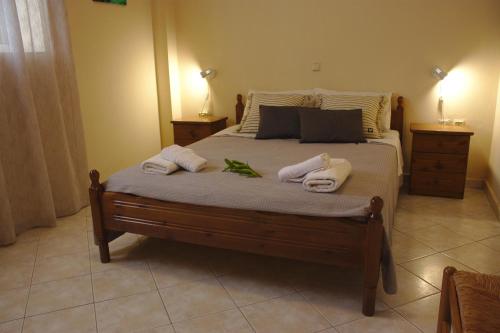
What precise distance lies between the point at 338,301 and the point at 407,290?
0.40 m

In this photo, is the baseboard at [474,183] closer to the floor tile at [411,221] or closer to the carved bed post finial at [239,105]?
the floor tile at [411,221]

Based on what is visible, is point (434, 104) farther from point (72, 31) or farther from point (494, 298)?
point (72, 31)

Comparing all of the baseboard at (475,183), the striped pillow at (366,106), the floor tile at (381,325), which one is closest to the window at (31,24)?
the striped pillow at (366,106)

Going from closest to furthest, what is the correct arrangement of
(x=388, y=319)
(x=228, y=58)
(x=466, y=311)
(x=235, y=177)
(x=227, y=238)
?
(x=466, y=311), (x=388, y=319), (x=227, y=238), (x=235, y=177), (x=228, y=58)

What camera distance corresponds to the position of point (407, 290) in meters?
2.20

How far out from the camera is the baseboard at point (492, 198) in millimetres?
3184

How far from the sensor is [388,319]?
1959 millimetres

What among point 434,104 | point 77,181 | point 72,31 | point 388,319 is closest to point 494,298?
point 388,319

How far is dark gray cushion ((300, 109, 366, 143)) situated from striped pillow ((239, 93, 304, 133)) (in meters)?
0.43

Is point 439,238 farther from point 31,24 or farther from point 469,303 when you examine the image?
point 31,24

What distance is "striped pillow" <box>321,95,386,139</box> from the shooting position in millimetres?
3457

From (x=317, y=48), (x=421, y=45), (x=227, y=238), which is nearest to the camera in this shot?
(x=227, y=238)

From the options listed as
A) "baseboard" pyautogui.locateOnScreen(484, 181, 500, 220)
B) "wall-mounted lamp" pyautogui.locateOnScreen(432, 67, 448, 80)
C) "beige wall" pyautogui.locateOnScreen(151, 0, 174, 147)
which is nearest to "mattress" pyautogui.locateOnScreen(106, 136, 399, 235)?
"baseboard" pyautogui.locateOnScreen(484, 181, 500, 220)

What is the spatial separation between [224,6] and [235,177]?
2.54m
